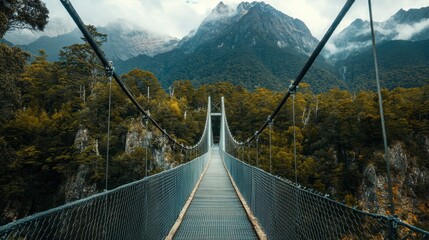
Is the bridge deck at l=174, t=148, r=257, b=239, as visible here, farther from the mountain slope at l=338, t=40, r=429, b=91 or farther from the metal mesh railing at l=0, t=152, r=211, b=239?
the mountain slope at l=338, t=40, r=429, b=91

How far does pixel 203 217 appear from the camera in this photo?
441 cm

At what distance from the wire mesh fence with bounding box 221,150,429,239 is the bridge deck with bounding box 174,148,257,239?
379 millimetres

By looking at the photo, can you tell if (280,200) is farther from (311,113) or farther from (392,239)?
(311,113)

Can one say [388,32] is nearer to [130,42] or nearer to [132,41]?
[132,41]

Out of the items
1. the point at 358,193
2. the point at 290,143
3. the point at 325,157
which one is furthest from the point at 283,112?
the point at 358,193

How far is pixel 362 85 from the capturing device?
171 ft

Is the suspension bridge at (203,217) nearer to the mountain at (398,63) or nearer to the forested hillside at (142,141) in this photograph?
the forested hillside at (142,141)

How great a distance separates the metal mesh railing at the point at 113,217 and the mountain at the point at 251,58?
184 ft

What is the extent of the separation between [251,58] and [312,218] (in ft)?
233

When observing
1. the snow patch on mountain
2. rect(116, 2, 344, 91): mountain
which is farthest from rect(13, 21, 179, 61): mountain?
the snow patch on mountain

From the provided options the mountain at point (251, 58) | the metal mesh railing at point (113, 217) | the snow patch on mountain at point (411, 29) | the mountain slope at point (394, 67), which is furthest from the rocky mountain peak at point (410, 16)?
the metal mesh railing at point (113, 217)

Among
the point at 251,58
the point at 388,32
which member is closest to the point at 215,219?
the point at 251,58

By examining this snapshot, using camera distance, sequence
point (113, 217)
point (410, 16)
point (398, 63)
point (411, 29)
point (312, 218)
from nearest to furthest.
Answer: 1. point (113, 217)
2. point (312, 218)
3. point (398, 63)
4. point (411, 29)
5. point (410, 16)

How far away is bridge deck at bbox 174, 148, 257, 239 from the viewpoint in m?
3.53
